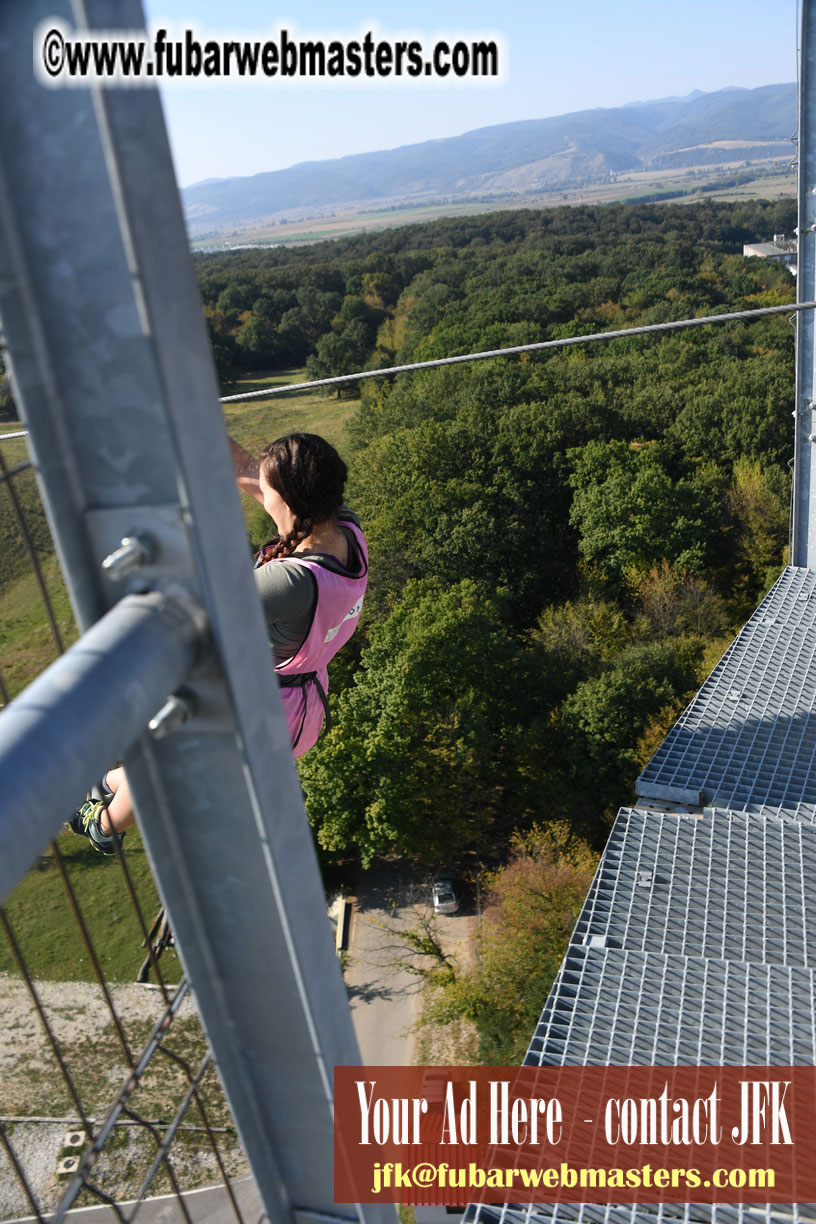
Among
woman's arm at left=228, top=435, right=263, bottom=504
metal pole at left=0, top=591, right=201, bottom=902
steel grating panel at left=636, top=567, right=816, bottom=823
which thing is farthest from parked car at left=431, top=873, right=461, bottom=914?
metal pole at left=0, top=591, right=201, bottom=902

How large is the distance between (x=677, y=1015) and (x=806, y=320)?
9.02m

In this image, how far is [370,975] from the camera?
1916 cm

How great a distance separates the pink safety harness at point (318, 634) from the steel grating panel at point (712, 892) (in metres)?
8.43

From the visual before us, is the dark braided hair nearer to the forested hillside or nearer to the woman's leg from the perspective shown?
the woman's leg

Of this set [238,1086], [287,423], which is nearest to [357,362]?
[287,423]

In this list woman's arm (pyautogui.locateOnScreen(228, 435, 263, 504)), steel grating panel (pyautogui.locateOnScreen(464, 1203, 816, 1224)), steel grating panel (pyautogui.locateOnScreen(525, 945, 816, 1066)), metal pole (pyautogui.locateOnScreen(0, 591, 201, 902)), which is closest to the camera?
metal pole (pyautogui.locateOnScreen(0, 591, 201, 902))

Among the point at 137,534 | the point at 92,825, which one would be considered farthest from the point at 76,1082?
the point at 137,534

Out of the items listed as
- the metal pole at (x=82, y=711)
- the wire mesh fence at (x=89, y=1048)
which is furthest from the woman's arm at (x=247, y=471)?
the wire mesh fence at (x=89, y=1048)

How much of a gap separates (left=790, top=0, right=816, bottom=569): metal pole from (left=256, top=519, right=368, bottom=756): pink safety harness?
1067 cm

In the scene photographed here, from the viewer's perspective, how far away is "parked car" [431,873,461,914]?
67.8 ft

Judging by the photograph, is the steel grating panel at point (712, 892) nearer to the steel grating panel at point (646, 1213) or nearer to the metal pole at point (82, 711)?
the steel grating panel at point (646, 1213)

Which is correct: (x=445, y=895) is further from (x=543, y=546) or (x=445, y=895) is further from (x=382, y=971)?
(x=543, y=546)

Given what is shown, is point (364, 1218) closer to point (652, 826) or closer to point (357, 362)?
point (652, 826)

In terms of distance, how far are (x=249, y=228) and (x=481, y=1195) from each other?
169485 millimetres
